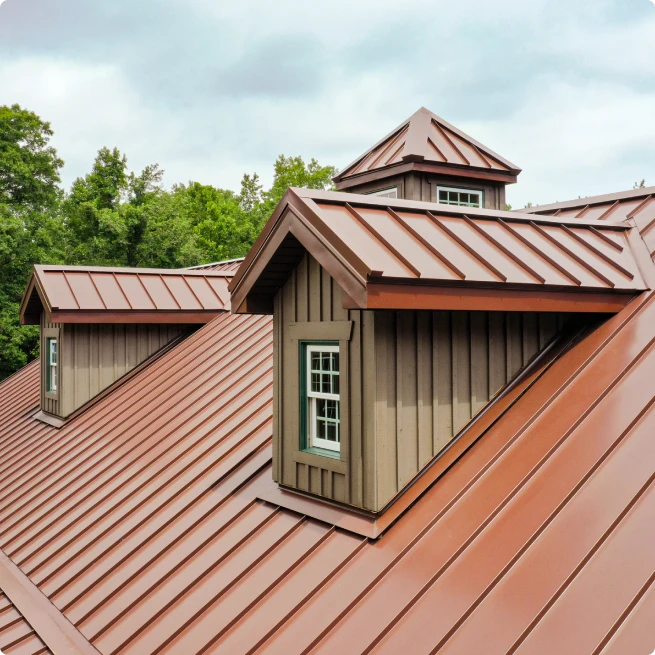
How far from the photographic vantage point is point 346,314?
5.13 metres

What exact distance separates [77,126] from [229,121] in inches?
704

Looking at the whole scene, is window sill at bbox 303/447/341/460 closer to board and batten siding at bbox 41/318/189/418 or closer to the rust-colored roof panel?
the rust-colored roof panel

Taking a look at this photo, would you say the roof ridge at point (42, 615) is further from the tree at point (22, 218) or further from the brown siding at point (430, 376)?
the tree at point (22, 218)

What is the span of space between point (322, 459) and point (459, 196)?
9.54 m

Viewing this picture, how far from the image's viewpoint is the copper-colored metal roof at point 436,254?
4551 millimetres

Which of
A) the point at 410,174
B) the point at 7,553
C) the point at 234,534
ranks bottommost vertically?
the point at 7,553

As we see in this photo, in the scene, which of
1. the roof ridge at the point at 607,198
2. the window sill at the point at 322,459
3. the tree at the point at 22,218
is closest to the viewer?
the window sill at the point at 322,459

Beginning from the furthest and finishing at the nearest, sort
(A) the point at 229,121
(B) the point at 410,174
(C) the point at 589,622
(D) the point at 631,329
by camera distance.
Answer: (A) the point at 229,121
(B) the point at 410,174
(D) the point at 631,329
(C) the point at 589,622

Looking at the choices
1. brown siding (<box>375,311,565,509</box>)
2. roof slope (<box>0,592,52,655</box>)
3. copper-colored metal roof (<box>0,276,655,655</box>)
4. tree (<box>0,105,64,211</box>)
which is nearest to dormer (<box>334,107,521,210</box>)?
copper-colored metal roof (<box>0,276,655,655</box>)

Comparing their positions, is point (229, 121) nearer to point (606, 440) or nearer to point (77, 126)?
point (77, 126)

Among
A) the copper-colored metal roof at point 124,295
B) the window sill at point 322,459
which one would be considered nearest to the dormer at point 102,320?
the copper-colored metal roof at point 124,295

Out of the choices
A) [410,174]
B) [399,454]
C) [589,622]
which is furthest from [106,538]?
[410,174]

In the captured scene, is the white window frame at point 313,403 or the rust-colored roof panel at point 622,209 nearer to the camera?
the white window frame at point 313,403

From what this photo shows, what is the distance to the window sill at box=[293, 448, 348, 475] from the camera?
513cm
